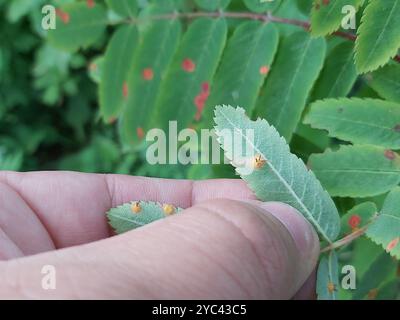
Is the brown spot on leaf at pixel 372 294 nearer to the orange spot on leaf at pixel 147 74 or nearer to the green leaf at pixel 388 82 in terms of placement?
the green leaf at pixel 388 82

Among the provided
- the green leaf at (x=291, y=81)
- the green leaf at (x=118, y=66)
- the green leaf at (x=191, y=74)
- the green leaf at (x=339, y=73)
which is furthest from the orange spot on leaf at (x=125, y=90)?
the green leaf at (x=339, y=73)

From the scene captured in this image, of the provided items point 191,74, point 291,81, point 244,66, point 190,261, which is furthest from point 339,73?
point 190,261

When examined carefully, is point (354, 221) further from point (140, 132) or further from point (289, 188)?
point (140, 132)

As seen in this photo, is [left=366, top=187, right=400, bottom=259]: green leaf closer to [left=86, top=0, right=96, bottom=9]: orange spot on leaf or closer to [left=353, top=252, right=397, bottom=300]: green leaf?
[left=353, top=252, right=397, bottom=300]: green leaf

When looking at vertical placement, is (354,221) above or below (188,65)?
below

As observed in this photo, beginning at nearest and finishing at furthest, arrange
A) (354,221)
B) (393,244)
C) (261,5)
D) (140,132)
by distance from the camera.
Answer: (393,244) < (354,221) < (261,5) < (140,132)

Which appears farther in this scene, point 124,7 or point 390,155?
point 124,7

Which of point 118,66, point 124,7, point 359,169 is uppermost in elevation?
point 124,7
